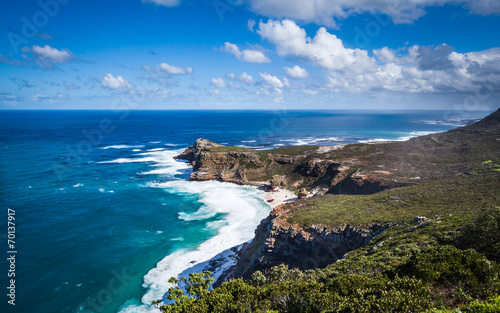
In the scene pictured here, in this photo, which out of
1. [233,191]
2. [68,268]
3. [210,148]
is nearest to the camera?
[68,268]

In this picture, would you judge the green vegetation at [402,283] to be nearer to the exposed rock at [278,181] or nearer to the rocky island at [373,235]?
the rocky island at [373,235]

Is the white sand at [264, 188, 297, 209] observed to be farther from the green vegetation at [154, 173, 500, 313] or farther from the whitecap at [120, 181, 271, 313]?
the green vegetation at [154, 173, 500, 313]

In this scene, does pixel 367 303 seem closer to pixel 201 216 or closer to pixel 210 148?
pixel 201 216

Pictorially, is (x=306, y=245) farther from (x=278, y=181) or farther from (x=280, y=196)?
(x=278, y=181)

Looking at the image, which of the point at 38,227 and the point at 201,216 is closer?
the point at 38,227

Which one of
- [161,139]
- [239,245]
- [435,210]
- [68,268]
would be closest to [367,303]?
[435,210]

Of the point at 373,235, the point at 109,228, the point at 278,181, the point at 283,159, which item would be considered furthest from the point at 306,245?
the point at 283,159

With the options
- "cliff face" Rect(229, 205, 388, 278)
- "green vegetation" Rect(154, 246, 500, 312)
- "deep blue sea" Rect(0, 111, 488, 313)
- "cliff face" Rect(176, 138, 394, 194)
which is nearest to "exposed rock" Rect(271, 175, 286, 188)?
"cliff face" Rect(176, 138, 394, 194)
